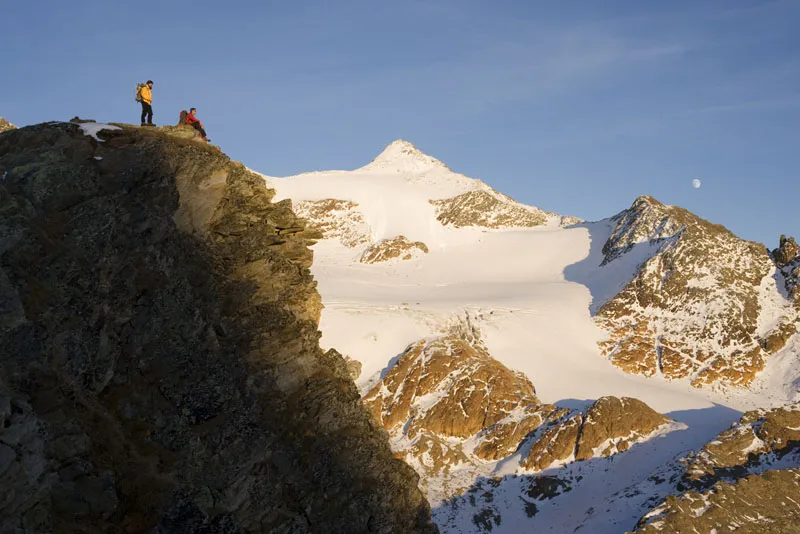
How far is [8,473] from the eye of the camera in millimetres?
10641

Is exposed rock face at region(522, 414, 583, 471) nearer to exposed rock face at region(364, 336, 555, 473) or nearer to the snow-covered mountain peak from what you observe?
exposed rock face at region(364, 336, 555, 473)

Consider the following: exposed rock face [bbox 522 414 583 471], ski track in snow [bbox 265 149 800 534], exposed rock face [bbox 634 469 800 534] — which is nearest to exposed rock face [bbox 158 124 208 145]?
exposed rock face [bbox 634 469 800 534]

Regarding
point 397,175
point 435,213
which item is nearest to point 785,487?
point 435,213

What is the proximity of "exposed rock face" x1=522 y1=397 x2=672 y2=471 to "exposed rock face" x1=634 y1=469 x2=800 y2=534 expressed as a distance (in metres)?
10.8

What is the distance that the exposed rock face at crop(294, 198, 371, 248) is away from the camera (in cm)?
10106

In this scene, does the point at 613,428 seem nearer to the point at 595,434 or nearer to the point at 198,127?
the point at 595,434

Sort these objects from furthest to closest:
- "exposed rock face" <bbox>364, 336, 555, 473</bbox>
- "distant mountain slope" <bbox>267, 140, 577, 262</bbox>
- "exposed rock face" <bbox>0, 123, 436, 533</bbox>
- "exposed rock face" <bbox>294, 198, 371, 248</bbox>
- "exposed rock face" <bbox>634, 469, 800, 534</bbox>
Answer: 1. "distant mountain slope" <bbox>267, 140, 577, 262</bbox>
2. "exposed rock face" <bbox>294, 198, 371, 248</bbox>
3. "exposed rock face" <bbox>364, 336, 555, 473</bbox>
4. "exposed rock face" <bbox>634, 469, 800, 534</bbox>
5. "exposed rock face" <bbox>0, 123, 436, 533</bbox>

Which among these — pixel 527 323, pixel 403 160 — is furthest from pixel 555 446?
pixel 403 160

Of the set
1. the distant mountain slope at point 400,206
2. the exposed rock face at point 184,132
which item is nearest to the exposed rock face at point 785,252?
the distant mountain slope at point 400,206

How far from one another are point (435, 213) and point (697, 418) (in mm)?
60307

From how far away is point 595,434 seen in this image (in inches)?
1832

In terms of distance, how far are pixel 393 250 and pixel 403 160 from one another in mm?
45031

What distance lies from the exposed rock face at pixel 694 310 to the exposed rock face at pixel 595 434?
1568 cm

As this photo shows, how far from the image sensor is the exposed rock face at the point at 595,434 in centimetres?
4619
